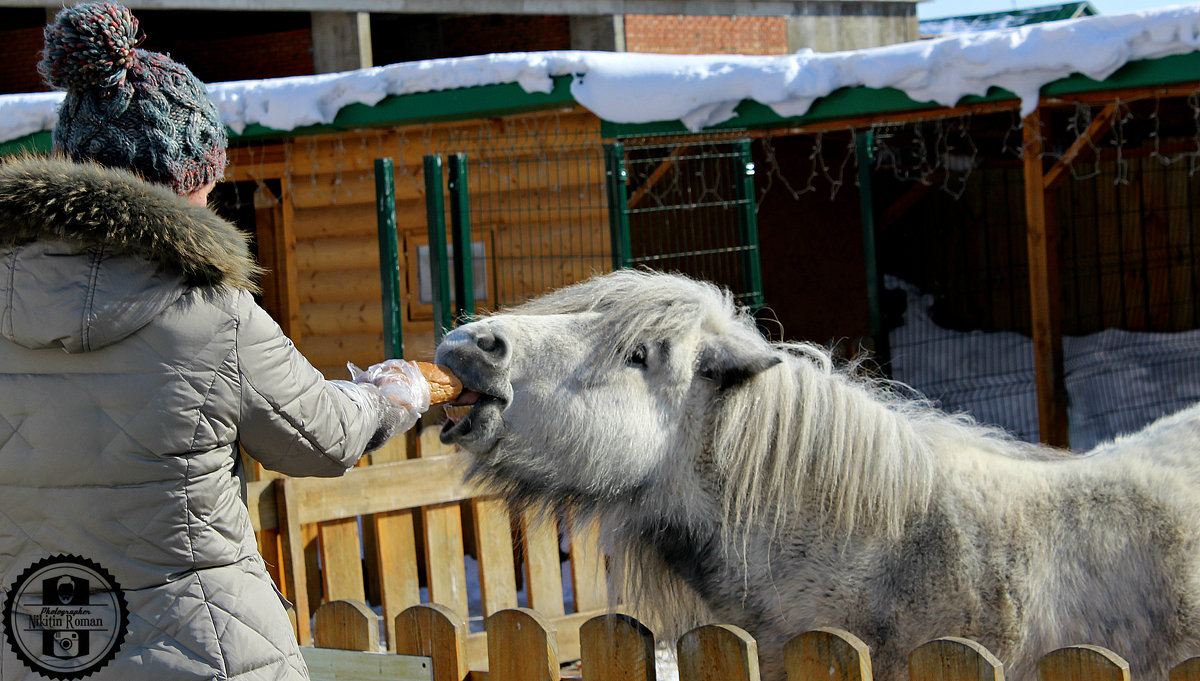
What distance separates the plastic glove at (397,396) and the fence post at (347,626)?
91cm

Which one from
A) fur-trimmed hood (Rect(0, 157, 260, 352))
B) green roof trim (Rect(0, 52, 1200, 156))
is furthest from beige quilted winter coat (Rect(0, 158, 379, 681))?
green roof trim (Rect(0, 52, 1200, 156))

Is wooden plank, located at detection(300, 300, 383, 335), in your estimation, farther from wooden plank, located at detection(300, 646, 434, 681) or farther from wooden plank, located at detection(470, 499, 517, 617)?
wooden plank, located at detection(300, 646, 434, 681)

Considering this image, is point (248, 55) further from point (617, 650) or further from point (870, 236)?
point (617, 650)

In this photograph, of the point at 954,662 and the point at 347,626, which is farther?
the point at 347,626

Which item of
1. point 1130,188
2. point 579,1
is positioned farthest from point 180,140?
point 579,1

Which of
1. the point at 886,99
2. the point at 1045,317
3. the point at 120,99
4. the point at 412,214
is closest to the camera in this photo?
the point at 120,99

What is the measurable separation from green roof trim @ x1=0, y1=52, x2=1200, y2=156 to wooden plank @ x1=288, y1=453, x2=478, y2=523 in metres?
2.88

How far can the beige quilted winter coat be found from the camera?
1.50m

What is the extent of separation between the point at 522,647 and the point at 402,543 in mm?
2227

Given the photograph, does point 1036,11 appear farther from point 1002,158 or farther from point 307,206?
point 307,206

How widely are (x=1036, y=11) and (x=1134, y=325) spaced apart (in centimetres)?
1128

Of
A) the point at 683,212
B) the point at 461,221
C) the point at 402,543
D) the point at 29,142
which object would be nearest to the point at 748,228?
the point at 461,221

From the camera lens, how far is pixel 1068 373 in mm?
9312

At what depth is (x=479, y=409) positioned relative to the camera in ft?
6.95
